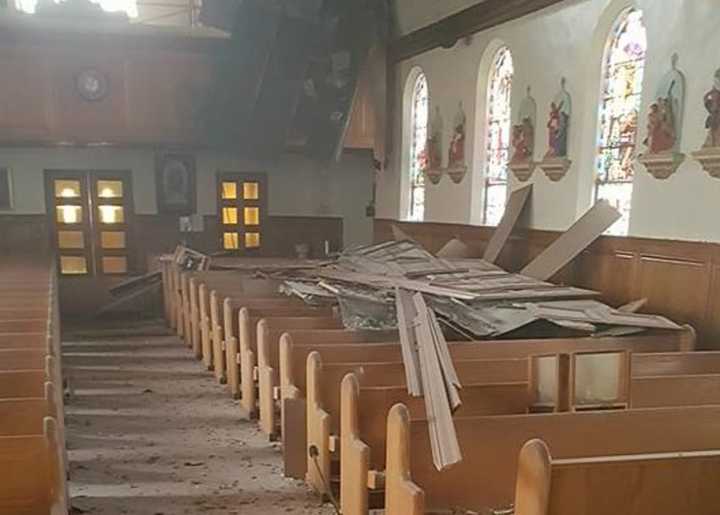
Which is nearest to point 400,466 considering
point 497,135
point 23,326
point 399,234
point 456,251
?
point 23,326

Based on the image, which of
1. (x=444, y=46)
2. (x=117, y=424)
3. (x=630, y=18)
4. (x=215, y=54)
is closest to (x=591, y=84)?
(x=630, y=18)

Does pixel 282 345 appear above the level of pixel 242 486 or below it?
above

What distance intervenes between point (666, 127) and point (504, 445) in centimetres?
320

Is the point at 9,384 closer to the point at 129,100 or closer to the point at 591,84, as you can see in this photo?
the point at 591,84

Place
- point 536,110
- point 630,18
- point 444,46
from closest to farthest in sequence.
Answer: point 630,18, point 536,110, point 444,46

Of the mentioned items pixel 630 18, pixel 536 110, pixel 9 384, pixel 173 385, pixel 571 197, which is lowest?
pixel 173 385

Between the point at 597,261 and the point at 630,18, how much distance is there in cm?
189

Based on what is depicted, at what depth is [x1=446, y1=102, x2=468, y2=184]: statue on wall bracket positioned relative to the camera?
7.09 metres

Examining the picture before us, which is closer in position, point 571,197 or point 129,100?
point 571,197

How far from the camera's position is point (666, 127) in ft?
14.5

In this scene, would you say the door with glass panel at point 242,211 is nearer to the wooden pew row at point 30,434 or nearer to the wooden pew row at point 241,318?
the wooden pew row at point 241,318

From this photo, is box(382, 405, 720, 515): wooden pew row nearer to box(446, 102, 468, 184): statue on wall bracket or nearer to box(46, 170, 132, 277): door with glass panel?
box(446, 102, 468, 184): statue on wall bracket

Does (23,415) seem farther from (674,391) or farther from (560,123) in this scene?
(560,123)

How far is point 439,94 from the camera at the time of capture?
7.62m
